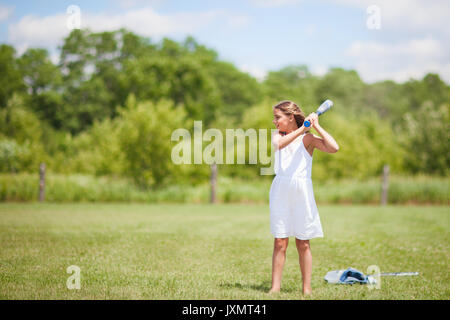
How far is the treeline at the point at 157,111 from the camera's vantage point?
74.6 ft

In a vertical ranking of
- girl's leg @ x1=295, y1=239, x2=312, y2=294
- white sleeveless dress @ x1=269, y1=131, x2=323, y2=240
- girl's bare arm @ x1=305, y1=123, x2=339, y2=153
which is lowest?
girl's leg @ x1=295, y1=239, x2=312, y2=294

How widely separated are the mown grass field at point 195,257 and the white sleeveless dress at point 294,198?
0.77 meters

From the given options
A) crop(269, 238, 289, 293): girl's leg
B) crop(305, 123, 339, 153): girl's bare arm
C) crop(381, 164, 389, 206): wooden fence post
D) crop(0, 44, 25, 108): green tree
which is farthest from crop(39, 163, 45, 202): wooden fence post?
crop(0, 44, 25, 108): green tree

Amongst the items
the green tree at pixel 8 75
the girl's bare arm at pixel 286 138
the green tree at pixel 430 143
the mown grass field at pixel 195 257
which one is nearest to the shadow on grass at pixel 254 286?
the mown grass field at pixel 195 257

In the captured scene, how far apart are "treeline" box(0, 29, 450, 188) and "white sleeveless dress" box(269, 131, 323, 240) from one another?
58.0 feet

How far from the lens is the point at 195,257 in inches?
294

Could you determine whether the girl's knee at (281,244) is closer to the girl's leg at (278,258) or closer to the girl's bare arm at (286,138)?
the girl's leg at (278,258)

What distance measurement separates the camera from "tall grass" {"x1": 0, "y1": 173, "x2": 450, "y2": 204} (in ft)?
68.1

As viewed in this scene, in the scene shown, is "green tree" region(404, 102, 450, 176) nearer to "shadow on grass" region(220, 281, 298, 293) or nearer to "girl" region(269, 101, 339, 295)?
"shadow on grass" region(220, 281, 298, 293)

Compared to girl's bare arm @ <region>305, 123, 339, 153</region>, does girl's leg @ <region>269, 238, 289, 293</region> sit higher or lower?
lower

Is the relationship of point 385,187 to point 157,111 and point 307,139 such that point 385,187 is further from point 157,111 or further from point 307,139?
point 307,139

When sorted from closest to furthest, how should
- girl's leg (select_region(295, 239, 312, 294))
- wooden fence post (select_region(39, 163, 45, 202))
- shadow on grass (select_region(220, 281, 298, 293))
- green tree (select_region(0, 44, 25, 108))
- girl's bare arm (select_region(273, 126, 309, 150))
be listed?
girl's bare arm (select_region(273, 126, 309, 150))
girl's leg (select_region(295, 239, 312, 294))
shadow on grass (select_region(220, 281, 298, 293))
wooden fence post (select_region(39, 163, 45, 202))
green tree (select_region(0, 44, 25, 108))

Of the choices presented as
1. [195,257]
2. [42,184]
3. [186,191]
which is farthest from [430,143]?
[195,257]

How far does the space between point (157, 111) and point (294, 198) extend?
61.8 feet
